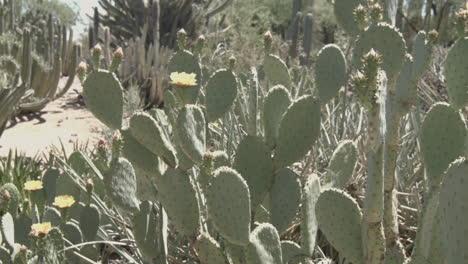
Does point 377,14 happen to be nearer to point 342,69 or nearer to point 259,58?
point 342,69

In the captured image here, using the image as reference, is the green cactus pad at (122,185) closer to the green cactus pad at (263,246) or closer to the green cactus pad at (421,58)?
the green cactus pad at (263,246)

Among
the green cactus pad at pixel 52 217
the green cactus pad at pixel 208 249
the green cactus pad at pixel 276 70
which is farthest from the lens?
the green cactus pad at pixel 276 70

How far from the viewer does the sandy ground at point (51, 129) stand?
581 centimetres

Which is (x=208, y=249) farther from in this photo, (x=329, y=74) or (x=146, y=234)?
(x=329, y=74)

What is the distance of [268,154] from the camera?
1.98 m

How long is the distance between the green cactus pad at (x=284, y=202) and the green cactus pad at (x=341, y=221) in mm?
286

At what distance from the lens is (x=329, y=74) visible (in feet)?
7.15

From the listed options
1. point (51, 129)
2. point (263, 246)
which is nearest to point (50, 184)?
point (263, 246)

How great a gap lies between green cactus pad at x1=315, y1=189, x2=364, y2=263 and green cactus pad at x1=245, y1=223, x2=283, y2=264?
0.13 meters

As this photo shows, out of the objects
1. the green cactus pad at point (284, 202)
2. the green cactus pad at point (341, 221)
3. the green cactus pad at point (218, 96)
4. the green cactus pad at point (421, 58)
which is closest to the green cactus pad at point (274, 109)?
the green cactus pad at point (218, 96)

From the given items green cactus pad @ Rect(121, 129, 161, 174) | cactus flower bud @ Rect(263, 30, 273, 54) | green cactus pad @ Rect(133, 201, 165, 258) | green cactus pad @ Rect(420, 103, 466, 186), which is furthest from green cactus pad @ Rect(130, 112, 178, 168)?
green cactus pad @ Rect(420, 103, 466, 186)

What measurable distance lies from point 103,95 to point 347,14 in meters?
0.99

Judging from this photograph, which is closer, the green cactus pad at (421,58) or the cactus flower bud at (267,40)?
the green cactus pad at (421,58)

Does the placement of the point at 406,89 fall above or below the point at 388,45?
below
